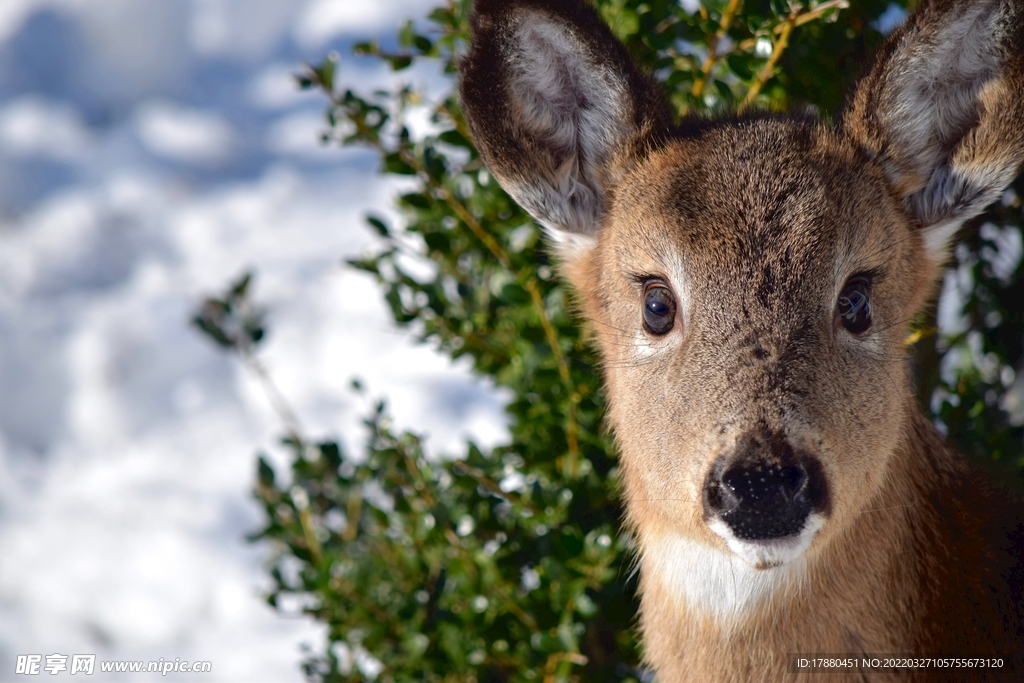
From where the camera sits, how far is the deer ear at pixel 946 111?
263 centimetres

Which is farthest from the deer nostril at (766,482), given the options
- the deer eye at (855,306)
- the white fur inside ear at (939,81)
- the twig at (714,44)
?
the twig at (714,44)

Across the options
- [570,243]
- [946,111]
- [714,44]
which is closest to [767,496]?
[570,243]

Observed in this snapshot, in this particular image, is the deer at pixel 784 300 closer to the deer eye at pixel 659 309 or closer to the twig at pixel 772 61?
the deer eye at pixel 659 309

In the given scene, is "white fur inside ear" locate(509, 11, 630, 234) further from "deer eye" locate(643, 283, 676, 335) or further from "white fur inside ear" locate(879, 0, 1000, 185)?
"white fur inside ear" locate(879, 0, 1000, 185)

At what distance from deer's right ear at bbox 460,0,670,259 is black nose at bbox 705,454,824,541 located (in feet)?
3.54

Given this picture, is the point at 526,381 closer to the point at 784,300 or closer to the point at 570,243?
the point at 570,243

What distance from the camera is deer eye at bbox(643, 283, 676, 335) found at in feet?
8.98

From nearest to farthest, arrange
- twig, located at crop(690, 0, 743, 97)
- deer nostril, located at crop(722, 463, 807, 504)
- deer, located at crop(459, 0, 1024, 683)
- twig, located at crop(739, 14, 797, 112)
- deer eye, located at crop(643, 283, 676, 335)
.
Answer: deer nostril, located at crop(722, 463, 807, 504) < deer, located at crop(459, 0, 1024, 683) < deer eye, located at crop(643, 283, 676, 335) < twig, located at crop(739, 14, 797, 112) < twig, located at crop(690, 0, 743, 97)

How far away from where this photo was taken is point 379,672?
396cm

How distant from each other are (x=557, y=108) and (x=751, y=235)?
80cm

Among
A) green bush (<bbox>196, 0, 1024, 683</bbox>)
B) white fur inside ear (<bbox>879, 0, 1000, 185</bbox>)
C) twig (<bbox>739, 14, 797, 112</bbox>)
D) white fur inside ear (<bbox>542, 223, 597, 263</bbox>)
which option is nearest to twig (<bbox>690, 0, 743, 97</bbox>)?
green bush (<bbox>196, 0, 1024, 683</bbox>)

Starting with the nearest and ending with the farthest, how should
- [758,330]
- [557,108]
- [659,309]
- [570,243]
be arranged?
1. [758,330]
2. [659,309]
3. [557,108]
4. [570,243]

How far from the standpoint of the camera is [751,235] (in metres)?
2.56

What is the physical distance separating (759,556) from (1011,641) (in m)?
0.95
